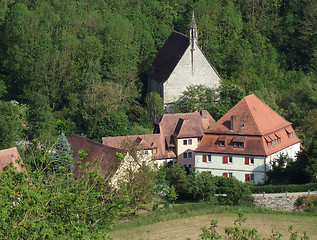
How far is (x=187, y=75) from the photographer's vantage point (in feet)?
211

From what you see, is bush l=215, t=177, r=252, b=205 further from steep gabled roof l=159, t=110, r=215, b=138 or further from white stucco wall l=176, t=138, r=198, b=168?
steep gabled roof l=159, t=110, r=215, b=138

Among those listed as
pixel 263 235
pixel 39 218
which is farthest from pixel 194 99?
pixel 39 218

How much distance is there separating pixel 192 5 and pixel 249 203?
1464 inches

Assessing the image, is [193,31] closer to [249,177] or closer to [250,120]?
[250,120]

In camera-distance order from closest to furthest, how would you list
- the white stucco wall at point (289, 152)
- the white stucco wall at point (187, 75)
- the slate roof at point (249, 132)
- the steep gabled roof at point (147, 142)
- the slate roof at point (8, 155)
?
the slate roof at point (8, 155) < the white stucco wall at point (289, 152) < the slate roof at point (249, 132) < the steep gabled roof at point (147, 142) < the white stucco wall at point (187, 75)

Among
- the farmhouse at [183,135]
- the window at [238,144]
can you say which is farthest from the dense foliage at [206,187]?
the farmhouse at [183,135]

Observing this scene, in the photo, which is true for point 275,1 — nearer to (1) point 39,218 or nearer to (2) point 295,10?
(2) point 295,10

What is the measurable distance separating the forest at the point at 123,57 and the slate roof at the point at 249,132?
387cm

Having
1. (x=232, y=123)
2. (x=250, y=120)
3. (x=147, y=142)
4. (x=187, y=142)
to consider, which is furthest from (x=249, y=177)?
(x=147, y=142)

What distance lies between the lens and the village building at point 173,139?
5441 cm

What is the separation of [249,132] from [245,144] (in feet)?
3.36

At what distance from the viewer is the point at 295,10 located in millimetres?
80375

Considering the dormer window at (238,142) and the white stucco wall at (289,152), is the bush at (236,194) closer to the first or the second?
the dormer window at (238,142)

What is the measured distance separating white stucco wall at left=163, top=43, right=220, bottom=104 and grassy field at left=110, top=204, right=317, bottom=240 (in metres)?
18.5
